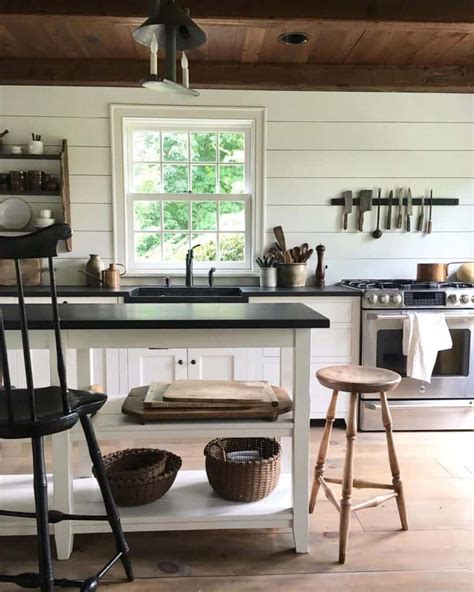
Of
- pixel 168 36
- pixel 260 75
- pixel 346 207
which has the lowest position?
pixel 346 207

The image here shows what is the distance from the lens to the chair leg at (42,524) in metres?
1.37

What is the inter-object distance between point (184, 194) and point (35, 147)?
43.6 inches

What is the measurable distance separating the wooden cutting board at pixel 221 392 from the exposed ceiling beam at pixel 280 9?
6.21ft

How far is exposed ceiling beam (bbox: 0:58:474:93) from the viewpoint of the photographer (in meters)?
3.49

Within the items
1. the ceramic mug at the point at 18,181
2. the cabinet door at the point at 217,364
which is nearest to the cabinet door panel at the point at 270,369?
the cabinet door at the point at 217,364

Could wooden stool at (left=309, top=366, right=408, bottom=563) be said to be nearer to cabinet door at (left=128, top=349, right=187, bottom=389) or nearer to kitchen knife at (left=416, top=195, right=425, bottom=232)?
cabinet door at (left=128, top=349, right=187, bottom=389)

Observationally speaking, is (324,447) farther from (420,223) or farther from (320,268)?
(420,223)

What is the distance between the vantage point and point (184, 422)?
1.81m

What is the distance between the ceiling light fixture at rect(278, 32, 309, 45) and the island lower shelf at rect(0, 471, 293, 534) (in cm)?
259

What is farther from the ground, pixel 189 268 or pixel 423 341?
pixel 189 268

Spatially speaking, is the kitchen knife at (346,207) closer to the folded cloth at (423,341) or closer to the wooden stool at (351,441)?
the folded cloth at (423,341)

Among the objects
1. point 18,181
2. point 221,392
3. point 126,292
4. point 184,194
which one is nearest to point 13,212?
point 18,181

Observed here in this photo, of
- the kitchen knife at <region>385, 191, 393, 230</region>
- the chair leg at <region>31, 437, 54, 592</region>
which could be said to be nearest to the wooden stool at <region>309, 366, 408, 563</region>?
the chair leg at <region>31, 437, 54, 592</region>

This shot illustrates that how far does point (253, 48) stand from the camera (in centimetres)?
329
